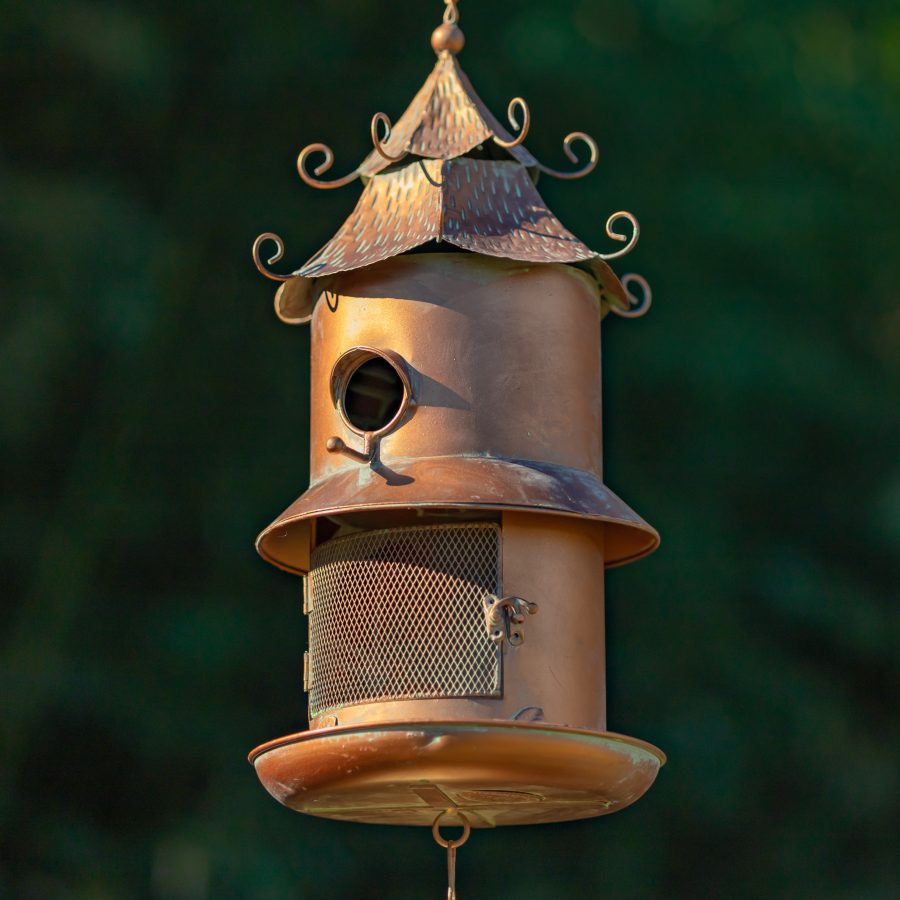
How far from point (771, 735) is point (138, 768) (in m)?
2.62

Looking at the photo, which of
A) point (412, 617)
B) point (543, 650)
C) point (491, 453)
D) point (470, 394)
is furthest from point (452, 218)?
point (543, 650)

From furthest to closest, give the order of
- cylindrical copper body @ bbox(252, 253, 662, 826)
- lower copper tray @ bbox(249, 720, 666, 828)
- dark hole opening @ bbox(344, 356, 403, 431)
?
dark hole opening @ bbox(344, 356, 403, 431) < cylindrical copper body @ bbox(252, 253, 662, 826) < lower copper tray @ bbox(249, 720, 666, 828)

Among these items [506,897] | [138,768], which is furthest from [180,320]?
[506,897]

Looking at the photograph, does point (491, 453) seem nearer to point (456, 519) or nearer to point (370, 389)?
point (456, 519)

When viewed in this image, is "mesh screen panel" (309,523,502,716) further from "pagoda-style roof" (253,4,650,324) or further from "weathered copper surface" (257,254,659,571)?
"pagoda-style roof" (253,4,650,324)

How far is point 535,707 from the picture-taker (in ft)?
24.8

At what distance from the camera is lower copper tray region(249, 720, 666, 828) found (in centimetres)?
734

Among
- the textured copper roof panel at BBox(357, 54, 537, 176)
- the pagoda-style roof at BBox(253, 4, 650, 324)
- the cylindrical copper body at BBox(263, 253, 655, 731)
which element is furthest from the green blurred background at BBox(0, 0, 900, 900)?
the cylindrical copper body at BBox(263, 253, 655, 731)

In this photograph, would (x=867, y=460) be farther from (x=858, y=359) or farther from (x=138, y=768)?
(x=138, y=768)

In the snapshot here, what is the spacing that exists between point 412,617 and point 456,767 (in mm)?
504

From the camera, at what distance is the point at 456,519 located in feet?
25.5

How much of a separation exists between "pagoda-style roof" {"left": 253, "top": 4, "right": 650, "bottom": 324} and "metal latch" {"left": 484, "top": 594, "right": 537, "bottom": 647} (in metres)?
1.02

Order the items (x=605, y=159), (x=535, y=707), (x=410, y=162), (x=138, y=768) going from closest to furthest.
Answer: (x=535, y=707) → (x=410, y=162) → (x=138, y=768) → (x=605, y=159)

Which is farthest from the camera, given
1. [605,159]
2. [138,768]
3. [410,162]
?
[605,159]
